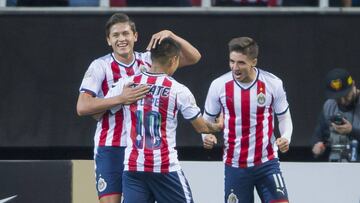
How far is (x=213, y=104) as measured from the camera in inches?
444

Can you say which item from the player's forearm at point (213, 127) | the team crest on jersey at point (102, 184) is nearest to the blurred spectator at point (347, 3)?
the player's forearm at point (213, 127)

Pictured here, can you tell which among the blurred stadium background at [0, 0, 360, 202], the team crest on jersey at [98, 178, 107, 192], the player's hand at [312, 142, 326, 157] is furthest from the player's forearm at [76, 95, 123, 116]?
the blurred stadium background at [0, 0, 360, 202]

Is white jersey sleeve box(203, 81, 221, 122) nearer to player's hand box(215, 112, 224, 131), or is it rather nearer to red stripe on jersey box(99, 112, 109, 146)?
player's hand box(215, 112, 224, 131)

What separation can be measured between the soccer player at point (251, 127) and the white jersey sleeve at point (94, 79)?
3.37ft

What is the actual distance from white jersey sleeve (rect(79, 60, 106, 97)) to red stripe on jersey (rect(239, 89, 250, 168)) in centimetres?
119

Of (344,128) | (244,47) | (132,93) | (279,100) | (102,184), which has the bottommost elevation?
(102,184)

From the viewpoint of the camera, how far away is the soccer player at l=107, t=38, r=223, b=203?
32.8ft

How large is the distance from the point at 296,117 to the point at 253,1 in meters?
1.31

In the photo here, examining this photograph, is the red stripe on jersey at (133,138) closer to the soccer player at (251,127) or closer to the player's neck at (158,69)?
the player's neck at (158,69)

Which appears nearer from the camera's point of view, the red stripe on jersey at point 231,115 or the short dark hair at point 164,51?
the short dark hair at point 164,51

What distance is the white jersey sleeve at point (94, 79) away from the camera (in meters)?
10.7

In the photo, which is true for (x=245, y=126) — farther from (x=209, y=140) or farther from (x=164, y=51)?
(x=164, y=51)

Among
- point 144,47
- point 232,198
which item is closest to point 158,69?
point 232,198

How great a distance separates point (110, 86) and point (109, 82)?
4 centimetres
